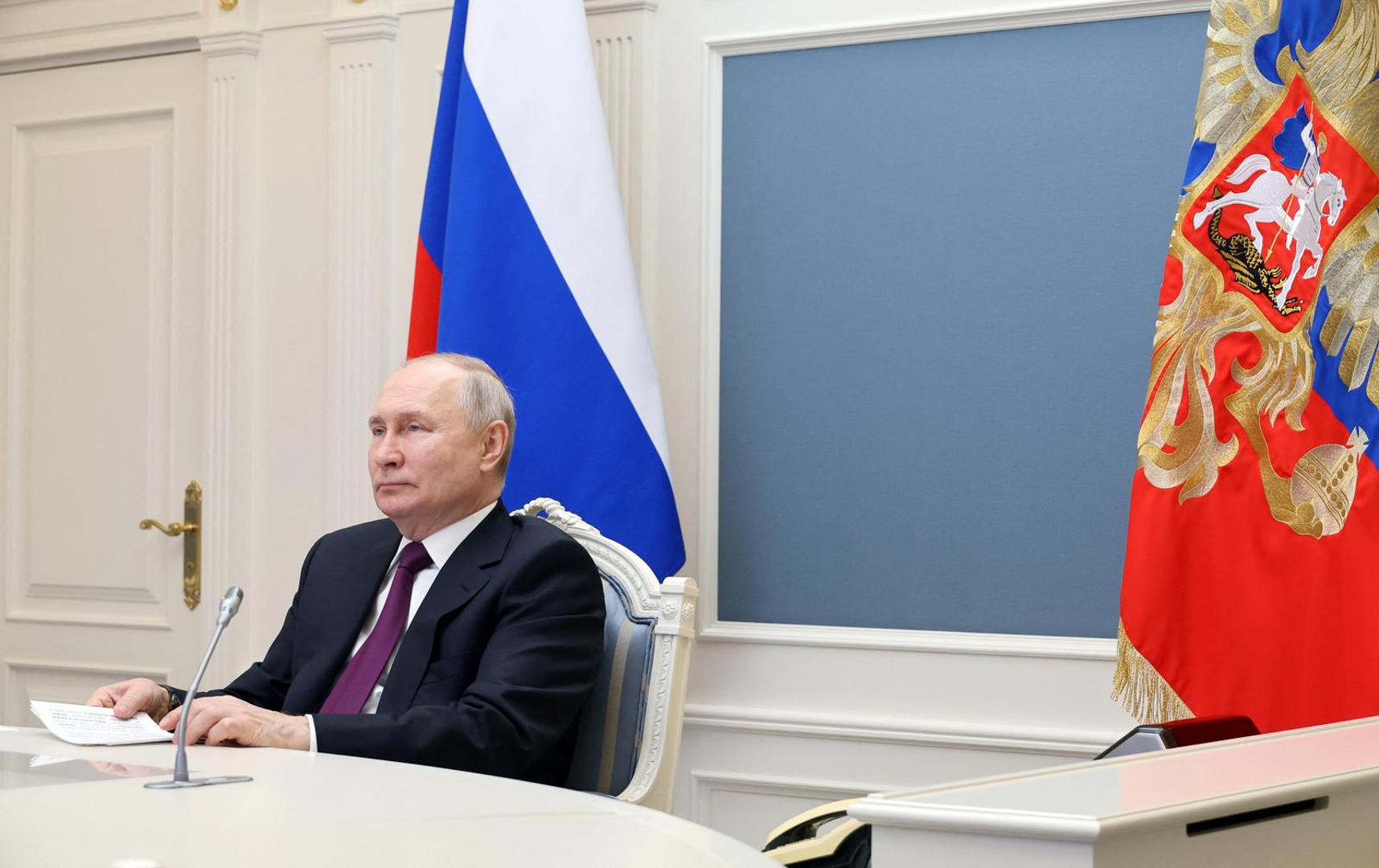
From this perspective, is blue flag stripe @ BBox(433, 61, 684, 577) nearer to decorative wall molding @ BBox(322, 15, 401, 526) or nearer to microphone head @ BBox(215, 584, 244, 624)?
decorative wall molding @ BBox(322, 15, 401, 526)

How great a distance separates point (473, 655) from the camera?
2.36m

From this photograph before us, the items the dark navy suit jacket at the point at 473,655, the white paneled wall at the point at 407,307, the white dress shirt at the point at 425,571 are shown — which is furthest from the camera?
the white paneled wall at the point at 407,307

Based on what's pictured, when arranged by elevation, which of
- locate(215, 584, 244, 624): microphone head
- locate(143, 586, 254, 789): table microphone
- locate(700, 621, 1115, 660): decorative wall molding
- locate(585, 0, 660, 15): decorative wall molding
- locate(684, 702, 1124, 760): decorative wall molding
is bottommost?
locate(684, 702, 1124, 760): decorative wall molding

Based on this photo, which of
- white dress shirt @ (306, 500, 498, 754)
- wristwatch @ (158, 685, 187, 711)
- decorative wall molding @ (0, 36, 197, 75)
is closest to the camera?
wristwatch @ (158, 685, 187, 711)

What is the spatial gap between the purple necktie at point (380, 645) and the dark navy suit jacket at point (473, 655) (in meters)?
0.04

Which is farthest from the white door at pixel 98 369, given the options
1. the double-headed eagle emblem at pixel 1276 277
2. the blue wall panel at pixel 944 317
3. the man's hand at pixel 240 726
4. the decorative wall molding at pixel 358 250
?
the double-headed eagle emblem at pixel 1276 277

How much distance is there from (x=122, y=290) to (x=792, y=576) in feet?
6.96

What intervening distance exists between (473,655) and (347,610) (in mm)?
280

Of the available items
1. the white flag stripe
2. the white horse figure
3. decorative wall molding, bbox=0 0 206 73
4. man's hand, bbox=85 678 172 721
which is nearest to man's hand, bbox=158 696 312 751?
Answer: man's hand, bbox=85 678 172 721

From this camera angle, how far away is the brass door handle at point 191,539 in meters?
4.10

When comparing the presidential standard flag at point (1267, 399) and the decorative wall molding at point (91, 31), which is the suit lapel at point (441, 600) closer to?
the presidential standard flag at point (1267, 399)

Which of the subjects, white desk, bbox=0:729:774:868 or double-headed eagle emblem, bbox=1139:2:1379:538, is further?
double-headed eagle emblem, bbox=1139:2:1379:538

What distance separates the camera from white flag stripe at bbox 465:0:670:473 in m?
3.13

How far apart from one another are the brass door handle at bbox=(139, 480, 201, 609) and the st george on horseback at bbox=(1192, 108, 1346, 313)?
2.75m
